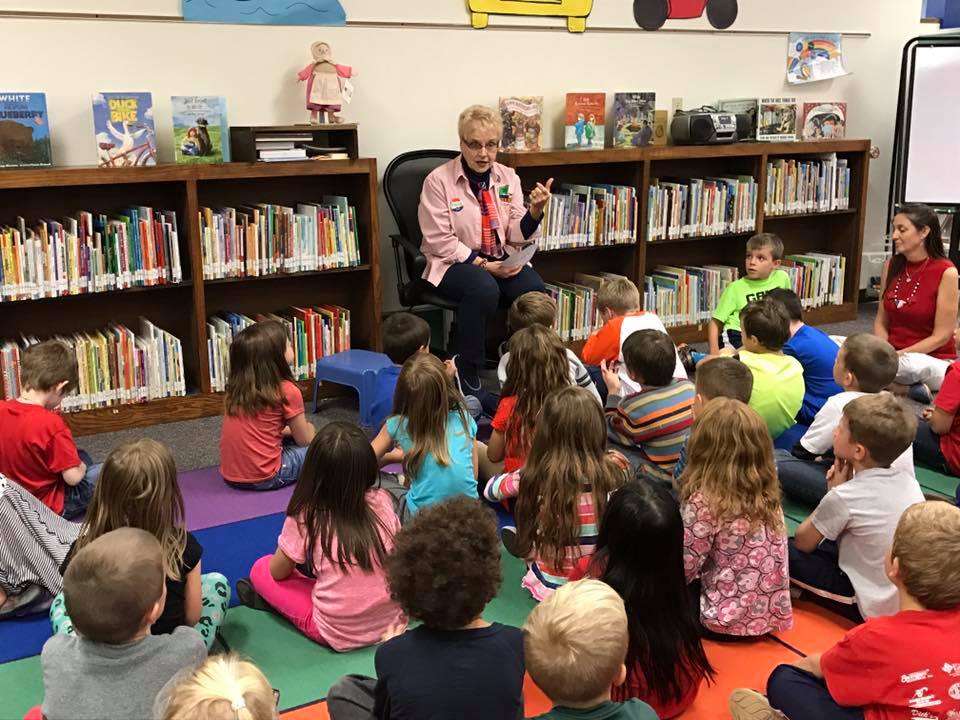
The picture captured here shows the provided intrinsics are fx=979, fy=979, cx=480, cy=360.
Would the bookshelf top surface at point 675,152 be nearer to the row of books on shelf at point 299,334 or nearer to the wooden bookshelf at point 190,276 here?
the wooden bookshelf at point 190,276

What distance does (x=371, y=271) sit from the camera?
16.1ft

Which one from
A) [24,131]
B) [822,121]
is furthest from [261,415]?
[822,121]

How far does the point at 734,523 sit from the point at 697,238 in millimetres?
3690

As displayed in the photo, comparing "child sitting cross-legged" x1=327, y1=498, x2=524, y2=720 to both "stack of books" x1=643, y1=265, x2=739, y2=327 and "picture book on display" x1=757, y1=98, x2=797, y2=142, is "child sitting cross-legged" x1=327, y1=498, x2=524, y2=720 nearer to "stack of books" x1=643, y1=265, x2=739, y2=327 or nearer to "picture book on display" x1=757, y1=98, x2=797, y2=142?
"stack of books" x1=643, y1=265, x2=739, y2=327

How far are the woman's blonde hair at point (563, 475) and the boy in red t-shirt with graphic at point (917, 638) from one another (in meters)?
0.83

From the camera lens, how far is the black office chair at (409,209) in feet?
16.1

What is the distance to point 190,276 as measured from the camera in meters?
4.55

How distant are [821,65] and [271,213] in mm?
4014

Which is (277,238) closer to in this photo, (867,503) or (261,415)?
(261,415)

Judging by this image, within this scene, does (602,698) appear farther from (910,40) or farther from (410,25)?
(910,40)

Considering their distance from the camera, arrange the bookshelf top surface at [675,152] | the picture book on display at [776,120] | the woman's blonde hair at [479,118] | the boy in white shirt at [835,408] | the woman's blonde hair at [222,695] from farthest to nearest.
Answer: the picture book on display at [776,120] → the bookshelf top surface at [675,152] → the woman's blonde hair at [479,118] → the boy in white shirt at [835,408] → the woman's blonde hair at [222,695]

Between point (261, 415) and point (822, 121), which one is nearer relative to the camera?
point (261, 415)

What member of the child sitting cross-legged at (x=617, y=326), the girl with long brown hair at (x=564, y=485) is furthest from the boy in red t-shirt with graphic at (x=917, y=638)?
the child sitting cross-legged at (x=617, y=326)

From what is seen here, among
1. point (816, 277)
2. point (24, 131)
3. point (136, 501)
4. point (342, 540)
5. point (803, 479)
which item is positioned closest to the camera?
point (136, 501)
